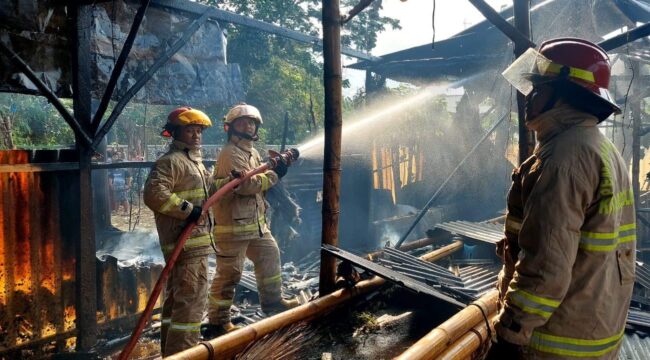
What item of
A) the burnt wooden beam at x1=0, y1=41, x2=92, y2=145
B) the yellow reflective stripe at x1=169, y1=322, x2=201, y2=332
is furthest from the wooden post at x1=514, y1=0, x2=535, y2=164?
the burnt wooden beam at x1=0, y1=41, x2=92, y2=145

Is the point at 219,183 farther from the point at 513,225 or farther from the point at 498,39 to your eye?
the point at 498,39

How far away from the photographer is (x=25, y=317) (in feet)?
14.3

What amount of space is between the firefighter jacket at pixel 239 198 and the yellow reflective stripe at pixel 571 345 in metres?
3.39

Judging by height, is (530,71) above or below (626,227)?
above

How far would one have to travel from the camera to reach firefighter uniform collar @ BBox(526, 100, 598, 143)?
1.91 metres

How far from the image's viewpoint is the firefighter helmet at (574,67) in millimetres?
1910

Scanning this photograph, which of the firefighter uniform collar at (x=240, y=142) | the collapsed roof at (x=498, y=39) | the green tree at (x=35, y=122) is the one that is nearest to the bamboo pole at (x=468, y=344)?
the firefighter uniform collar at (x=240, y=142)

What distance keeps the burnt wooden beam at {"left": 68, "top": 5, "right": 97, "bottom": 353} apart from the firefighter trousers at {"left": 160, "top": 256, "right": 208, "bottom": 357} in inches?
46.3

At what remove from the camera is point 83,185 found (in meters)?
4.62

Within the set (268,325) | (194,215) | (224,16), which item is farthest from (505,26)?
(224,16)

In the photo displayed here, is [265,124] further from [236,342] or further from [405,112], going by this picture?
[236,342]

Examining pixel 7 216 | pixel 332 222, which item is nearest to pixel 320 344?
pixel 332 222

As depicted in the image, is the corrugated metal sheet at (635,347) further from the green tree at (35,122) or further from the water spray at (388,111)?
the green tree at (35,122)

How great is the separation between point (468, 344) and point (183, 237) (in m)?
2.38
